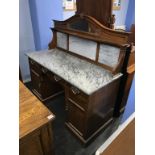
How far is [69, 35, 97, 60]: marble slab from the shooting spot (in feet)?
5.06

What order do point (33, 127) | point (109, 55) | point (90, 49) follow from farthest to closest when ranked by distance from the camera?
point (90, 49)
point (109, 55)
point (33, 127)

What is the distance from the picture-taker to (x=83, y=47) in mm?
1643

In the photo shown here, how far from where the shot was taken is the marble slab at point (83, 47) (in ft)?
5.06

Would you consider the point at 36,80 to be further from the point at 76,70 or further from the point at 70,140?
the point at 70,140

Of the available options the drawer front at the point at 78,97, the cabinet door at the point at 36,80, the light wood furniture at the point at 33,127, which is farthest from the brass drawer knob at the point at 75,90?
the cabinet door at the point at 36,80

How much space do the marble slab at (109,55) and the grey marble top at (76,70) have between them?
0.09 m

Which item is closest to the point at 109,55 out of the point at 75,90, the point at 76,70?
the point at 76,70

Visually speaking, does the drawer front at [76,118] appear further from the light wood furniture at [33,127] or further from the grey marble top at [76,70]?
the light wood furniture at [33,127]

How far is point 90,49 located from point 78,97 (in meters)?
0.58
